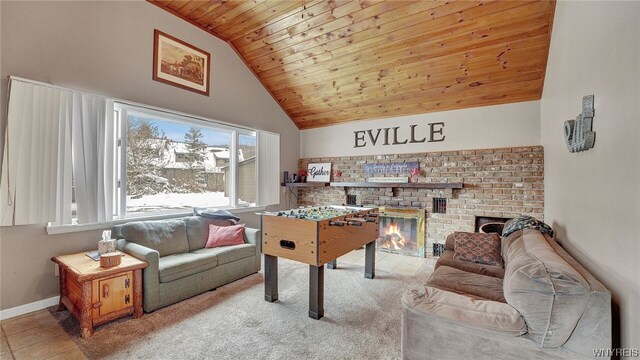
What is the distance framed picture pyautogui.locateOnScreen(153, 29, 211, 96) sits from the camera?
334cm

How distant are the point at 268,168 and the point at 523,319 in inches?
170

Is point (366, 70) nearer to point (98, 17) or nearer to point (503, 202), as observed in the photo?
point (503, 202)

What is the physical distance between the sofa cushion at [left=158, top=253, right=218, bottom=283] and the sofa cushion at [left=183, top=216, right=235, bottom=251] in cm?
24

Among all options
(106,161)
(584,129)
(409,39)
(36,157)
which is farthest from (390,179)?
(36,157)

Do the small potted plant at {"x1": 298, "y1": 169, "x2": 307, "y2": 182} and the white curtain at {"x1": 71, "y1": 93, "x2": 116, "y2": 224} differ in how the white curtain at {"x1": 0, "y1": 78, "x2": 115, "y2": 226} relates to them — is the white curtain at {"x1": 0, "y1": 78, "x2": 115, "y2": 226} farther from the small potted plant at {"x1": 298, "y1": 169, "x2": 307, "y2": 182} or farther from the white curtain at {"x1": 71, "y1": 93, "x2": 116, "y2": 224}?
the small potted plant at {"x1": 298, "y1": 169, "x2": 307, "y2": 182}

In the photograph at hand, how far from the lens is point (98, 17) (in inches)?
111

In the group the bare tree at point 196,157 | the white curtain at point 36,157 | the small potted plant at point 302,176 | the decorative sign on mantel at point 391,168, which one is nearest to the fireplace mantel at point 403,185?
the decorative sign on mantel at point 391,168

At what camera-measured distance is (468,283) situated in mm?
2045

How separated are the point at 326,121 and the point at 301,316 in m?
3.79

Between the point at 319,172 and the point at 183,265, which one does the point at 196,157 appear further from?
the point at 319,172

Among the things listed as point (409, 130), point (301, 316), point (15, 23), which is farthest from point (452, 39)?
point (15, 23)

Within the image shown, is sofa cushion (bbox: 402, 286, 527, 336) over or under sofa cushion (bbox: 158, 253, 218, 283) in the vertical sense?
over

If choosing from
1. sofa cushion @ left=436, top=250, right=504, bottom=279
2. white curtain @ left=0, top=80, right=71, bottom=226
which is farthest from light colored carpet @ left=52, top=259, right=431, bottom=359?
white curtain @ left=0, top=80, right=71, bottom=226

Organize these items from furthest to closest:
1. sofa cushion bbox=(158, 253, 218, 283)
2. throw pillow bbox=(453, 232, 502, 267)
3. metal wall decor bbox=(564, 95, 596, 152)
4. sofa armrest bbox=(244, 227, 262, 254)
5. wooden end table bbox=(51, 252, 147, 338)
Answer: sofa armrest bbox=(244, 227, 262, 254), throw pillow bbox=(453, 232, 502, 267), sofa cushion bbox=(158, 253, 218, 283), wooden end table bbox=(51, 252, 147, 338), metal wall decor bbox=(564, 95, 596, 152)
